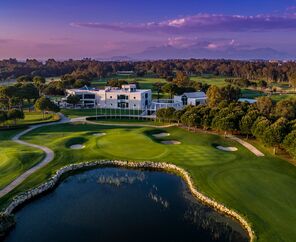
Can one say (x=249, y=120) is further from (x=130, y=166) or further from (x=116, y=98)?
(x=116, y=98)

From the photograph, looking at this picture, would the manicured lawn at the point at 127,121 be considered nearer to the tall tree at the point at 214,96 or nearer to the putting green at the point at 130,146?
the putting green at the point at 130,146

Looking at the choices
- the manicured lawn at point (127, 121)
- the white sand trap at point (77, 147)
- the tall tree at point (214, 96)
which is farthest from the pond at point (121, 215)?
the tall tree at point (214, 96)

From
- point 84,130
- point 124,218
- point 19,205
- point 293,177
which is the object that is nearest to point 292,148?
point 293,177

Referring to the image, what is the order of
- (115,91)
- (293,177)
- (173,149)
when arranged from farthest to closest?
(115,91)
(173,149)
(293,177)

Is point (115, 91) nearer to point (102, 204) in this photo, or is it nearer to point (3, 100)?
point (3, 100)

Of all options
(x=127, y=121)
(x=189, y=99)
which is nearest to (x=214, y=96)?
(x=189, y=99)

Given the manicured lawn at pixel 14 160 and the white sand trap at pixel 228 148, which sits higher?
the manicured lawn at pixel 14 160

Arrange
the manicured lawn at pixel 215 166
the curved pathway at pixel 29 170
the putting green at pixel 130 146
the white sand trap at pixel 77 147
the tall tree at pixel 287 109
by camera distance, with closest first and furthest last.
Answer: the manicured lawn at pixel 215 166 < the curved pathway at pixel 29 170 < the putting green at pixel 130 146 < the white sand trap at pixel 77 147 < the tall tree at pixel 287 109
